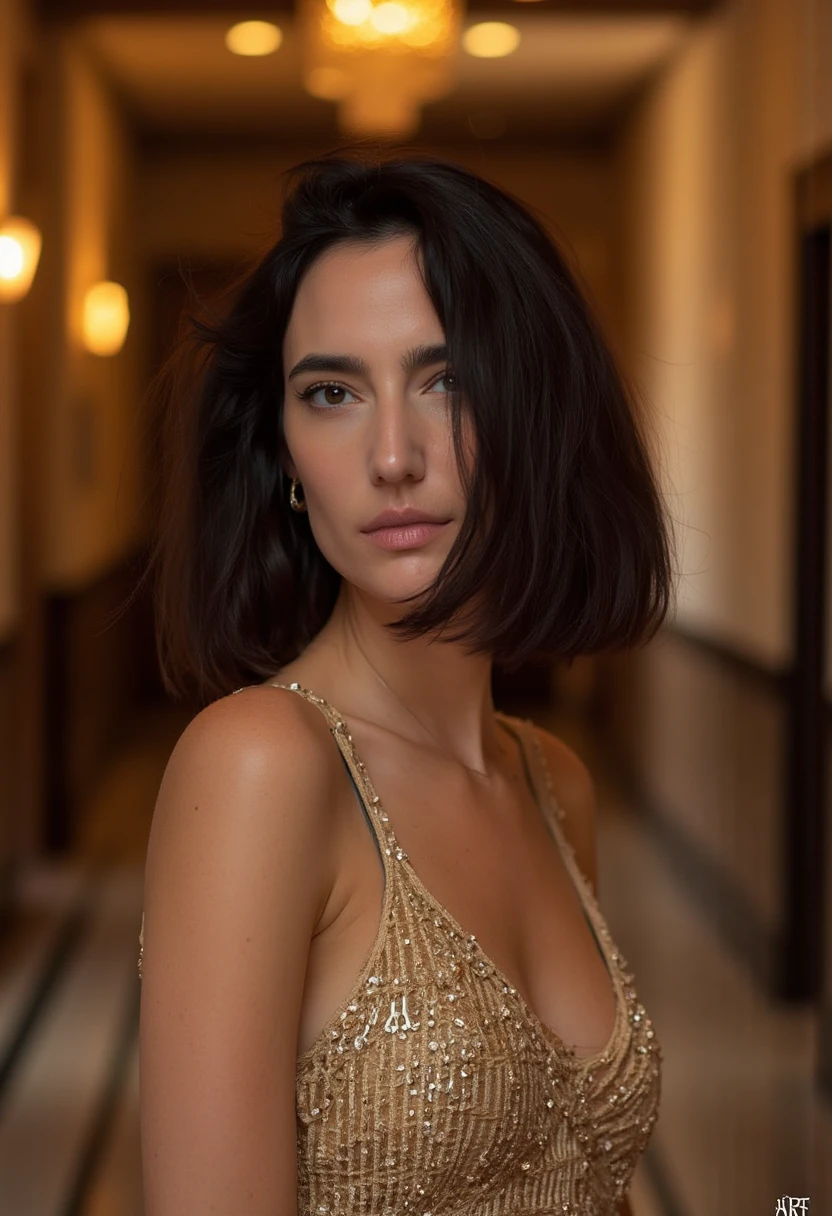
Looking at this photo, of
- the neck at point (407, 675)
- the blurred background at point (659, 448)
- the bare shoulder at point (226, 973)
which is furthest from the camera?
the blurred background at point (659, 448)

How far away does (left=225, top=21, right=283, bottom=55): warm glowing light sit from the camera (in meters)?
5.29

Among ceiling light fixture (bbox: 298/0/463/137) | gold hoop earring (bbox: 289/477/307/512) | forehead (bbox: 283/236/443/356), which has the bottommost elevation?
gold hoop earring (bbox: 289/477/307/512)

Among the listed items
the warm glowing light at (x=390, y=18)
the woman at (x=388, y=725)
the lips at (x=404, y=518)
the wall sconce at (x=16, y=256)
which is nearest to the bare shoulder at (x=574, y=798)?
the woman at (x=388, y=725)

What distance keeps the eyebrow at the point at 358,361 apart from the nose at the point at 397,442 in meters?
0.02

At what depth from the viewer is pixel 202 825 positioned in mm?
949

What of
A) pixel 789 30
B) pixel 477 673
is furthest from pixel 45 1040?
pixel 789 30

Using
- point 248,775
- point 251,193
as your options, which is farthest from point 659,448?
point 251,193

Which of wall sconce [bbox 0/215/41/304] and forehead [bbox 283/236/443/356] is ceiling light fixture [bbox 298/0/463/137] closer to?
wall sconce [bbox 0/215/41/304]

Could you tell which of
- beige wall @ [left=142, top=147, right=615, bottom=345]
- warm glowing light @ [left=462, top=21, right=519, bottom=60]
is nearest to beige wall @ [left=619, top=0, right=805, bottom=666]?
warm glowing light @ [left=462, top=21, right=519, bottom=60]

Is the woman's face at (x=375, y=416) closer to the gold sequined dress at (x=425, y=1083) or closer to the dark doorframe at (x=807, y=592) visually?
the gold sequined dress at (x=425, y=1083)

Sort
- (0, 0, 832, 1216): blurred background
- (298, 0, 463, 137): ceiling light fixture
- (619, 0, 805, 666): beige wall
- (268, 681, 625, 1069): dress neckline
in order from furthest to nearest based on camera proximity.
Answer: (298, 0, 463, 137): ceiling light fixture, (619, 0, 805, 666): beige wall, (0, 0, 832, 1216): blurred background, (268, 681, 625, 1069): dress neckline

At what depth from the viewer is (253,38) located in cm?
546

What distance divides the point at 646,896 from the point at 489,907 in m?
3.90

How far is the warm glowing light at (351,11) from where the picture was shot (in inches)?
187
